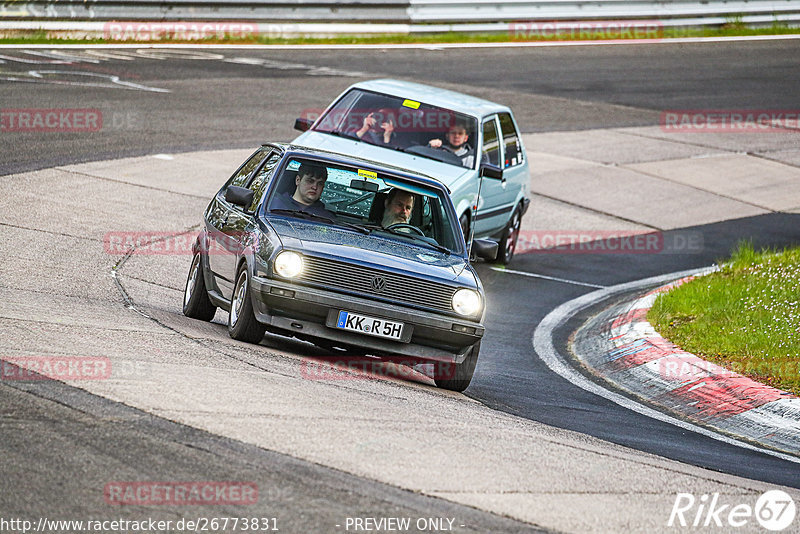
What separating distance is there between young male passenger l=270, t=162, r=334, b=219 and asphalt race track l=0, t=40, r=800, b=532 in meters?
1.82

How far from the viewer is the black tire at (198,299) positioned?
32.4 feet

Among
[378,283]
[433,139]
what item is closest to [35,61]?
[433,139]

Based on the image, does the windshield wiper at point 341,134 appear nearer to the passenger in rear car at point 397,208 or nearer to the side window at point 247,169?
the side window at point 247,169

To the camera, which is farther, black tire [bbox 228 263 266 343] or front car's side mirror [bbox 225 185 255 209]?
front car's side mirror [bbox 225 185 255 209]

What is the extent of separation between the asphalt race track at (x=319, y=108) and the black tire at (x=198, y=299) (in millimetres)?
1433

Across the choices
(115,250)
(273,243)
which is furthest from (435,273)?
(115,250)

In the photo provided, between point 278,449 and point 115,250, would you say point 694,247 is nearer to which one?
point 115,250

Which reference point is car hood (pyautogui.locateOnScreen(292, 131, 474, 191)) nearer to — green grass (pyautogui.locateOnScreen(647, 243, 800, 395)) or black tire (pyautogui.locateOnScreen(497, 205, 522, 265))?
black tire (pyautogui.locateOnScreen(497, 205, 522, 265))

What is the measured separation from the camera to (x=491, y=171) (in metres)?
13.6

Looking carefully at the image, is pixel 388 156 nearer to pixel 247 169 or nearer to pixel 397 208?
pixel 247 169

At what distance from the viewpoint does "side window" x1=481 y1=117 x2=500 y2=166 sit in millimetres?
13989

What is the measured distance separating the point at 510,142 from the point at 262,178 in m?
5.79

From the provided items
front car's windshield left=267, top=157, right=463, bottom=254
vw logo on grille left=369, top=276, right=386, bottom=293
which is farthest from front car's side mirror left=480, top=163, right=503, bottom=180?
vw logo on grille left=369, top=276, right=386, bottom=293

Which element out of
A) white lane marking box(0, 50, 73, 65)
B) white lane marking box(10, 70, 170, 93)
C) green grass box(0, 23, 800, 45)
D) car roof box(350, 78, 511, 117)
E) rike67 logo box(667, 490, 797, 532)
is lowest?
rike67 logo box(667, 490, 797, 532)
